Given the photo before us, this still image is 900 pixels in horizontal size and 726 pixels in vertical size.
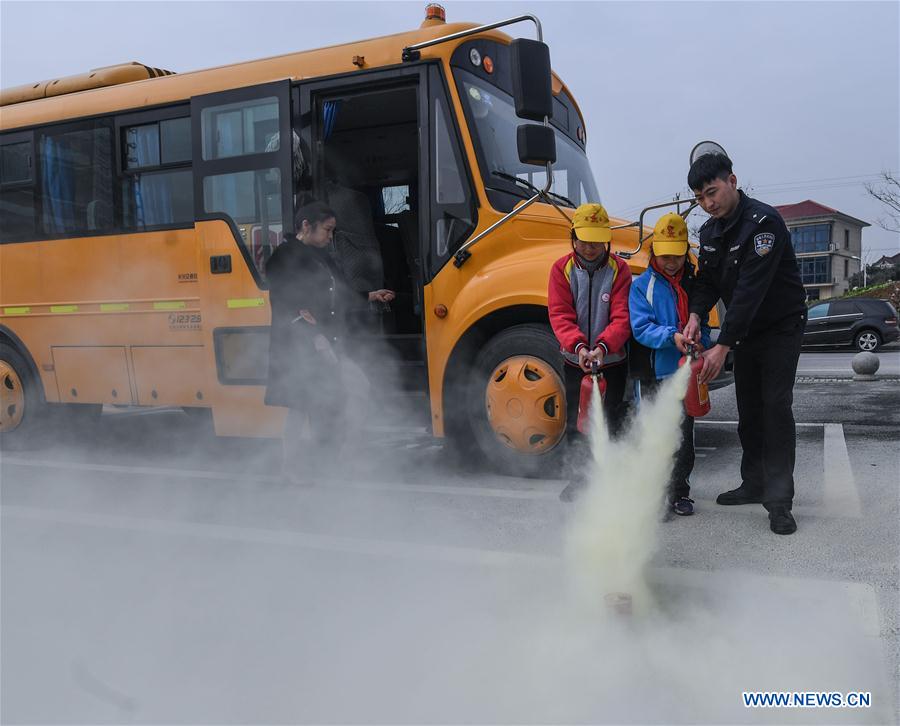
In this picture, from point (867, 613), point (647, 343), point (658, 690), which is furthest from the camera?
point (647, 343)

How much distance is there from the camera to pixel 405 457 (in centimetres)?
611

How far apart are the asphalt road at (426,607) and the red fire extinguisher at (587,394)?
17.7 inches

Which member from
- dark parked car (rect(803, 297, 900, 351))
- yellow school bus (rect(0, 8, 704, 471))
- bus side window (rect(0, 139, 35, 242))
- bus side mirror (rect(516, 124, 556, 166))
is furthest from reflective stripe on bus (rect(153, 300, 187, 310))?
dark parked car (rect(803, 297, 900, 351))

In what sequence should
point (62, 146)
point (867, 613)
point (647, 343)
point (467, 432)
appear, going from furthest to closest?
point (62, 146), point (467, 432), point (647, 343), point (867, 613)

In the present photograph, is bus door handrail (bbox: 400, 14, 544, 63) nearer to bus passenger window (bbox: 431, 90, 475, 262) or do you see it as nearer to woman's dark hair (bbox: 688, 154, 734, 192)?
bus passenger window (bbox: 431, 90, 475, 262)

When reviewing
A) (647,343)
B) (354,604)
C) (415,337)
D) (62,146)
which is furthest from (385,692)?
(62,146)

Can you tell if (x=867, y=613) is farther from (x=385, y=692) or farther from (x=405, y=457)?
(x=405, y=457)

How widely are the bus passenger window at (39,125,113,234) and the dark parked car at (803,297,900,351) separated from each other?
1734cm

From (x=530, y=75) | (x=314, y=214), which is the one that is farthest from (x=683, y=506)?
(x=314, y=214)

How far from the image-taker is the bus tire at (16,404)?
721 centimetres

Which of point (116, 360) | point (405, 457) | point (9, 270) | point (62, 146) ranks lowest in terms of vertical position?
point (405, 457)

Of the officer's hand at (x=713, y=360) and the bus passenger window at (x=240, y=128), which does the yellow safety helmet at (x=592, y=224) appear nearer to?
the officer's hand at (x=713, y=360)

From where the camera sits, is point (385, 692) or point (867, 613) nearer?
point (385, 692)

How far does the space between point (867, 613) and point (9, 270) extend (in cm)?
732
